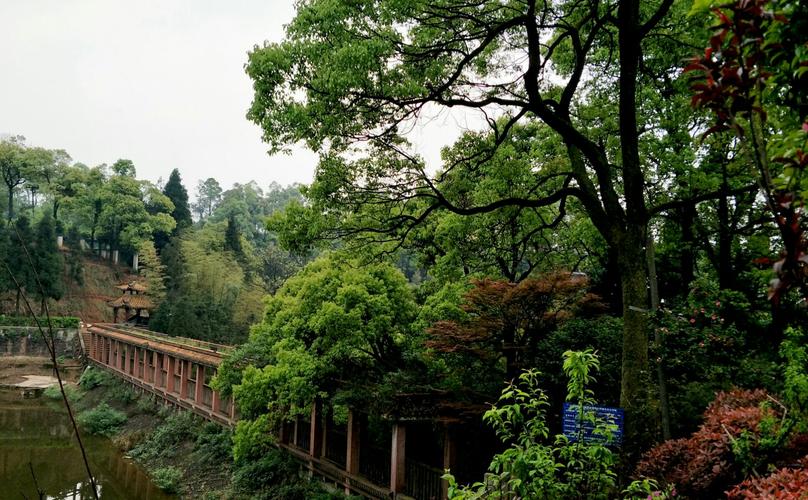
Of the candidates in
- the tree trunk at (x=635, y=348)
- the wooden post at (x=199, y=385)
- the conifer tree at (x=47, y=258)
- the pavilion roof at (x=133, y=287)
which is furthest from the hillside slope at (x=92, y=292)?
the tree trunk at (x=635, y=348)

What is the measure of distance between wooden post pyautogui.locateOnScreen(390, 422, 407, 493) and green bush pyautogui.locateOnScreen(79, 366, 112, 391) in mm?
26709

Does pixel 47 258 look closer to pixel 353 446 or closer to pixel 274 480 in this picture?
pixel 274 480

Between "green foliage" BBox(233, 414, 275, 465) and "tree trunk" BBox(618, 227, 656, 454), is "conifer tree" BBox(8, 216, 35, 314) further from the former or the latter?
"tree trunk" BBox(618, 227, 656, 454)

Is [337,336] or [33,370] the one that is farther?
[33,370]

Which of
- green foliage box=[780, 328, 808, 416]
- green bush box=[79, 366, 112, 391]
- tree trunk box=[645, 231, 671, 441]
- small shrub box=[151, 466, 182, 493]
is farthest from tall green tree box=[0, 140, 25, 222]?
green foliage box=[780, 328, 808, 416]

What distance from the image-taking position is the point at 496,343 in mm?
9828

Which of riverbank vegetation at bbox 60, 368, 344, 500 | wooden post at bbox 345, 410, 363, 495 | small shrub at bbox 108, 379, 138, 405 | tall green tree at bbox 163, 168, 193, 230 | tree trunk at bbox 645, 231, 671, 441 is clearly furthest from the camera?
tall green tree at bbox 163, 168, 193, 230

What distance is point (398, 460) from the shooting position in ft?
37.9

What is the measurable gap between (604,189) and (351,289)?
5984 millimetres

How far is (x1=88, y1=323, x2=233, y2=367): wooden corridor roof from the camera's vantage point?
2127 centimetres

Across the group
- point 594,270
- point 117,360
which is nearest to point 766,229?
point 594,270

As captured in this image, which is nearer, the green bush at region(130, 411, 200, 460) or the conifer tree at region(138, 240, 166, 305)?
the green bush at region(130, 411, 200, 460)

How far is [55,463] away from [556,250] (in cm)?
1962

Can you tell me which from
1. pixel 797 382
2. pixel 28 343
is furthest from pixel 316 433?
pixel 28 343
